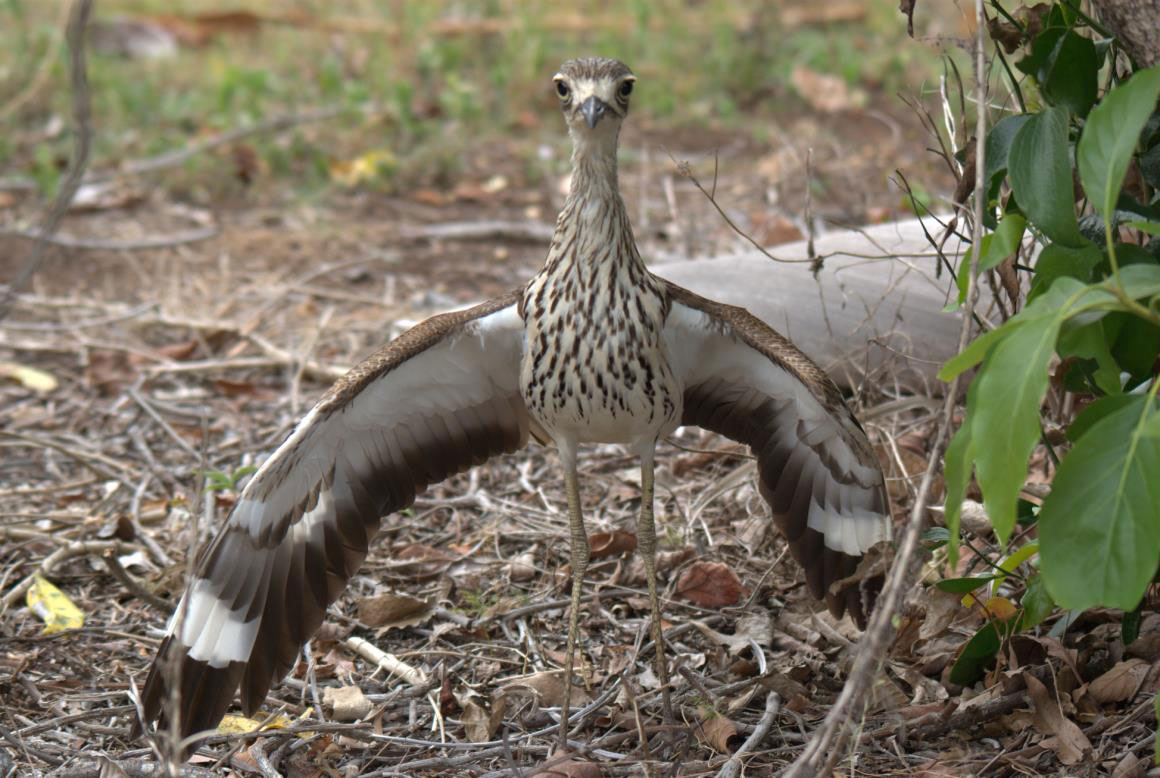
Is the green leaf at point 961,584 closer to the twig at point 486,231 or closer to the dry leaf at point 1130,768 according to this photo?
the dry leaf at point 1130,768

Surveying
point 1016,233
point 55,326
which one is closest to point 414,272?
point 55,326

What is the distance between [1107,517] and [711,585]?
72.8 inches

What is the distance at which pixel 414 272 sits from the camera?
605 cm

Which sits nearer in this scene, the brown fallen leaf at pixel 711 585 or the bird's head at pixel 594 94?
the bird's head at pixel 594 94

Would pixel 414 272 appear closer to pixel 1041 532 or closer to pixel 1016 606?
pixel 1016 606

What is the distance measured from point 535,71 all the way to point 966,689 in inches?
220

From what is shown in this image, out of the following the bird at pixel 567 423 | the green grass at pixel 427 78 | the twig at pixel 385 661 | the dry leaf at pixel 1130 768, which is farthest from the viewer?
the green grass at pixel 427 78

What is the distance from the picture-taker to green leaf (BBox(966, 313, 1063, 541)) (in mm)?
1911

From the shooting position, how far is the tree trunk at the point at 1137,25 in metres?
2.49

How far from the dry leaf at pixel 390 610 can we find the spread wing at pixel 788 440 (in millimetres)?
981

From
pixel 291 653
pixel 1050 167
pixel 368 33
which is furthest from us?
pixel 368 33

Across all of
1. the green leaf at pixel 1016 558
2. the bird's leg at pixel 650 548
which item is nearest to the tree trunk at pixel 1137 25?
the green leaf at pixel 1016 558

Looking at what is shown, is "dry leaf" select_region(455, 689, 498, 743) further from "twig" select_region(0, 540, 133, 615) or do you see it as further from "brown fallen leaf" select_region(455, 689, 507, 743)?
"twig" select_region(0, 540, 133, 615)

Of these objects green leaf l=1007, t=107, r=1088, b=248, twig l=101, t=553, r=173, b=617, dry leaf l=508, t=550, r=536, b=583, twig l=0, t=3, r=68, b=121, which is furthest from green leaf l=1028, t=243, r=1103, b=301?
twig l=0, t=3, r=68, b=121
